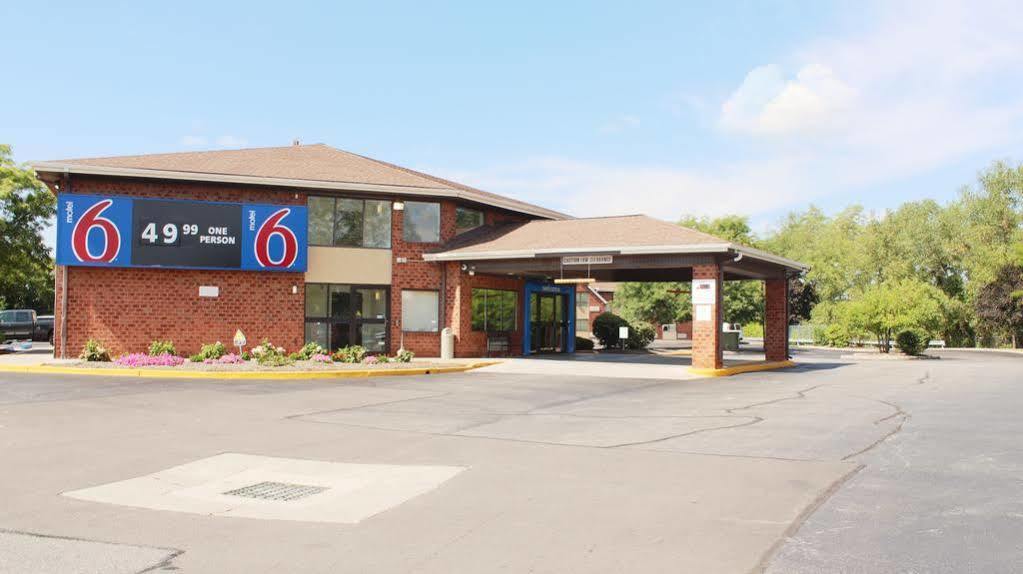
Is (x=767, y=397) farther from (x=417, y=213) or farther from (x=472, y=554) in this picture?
(x=417, y=213)

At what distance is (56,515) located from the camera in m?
6.10

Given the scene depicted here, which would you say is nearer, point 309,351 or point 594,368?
point 309,351

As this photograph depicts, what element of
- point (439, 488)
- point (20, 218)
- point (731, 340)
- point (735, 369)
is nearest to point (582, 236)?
point (735, 369)

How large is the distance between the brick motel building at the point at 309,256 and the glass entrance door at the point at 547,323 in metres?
2.28

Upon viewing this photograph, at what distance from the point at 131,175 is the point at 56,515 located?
1866cm

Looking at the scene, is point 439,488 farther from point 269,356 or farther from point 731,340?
point 731,340

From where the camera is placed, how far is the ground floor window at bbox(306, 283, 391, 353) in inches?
967

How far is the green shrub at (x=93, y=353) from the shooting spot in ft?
69.8

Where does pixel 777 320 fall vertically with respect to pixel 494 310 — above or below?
below

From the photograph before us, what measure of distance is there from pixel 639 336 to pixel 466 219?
502 inches

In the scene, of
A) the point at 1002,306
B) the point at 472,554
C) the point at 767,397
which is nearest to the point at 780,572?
the point at 472,554

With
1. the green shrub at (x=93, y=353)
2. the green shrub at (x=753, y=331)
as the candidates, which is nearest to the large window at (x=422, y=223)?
the green shrub at (x=93, y=353)

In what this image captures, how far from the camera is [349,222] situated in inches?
983

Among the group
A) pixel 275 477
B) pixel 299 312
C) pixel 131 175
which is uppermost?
pixel 131 175
